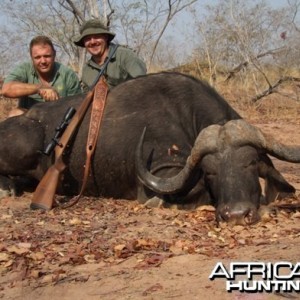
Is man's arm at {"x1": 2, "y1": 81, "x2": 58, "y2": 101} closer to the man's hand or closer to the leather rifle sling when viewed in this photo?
the man's hand

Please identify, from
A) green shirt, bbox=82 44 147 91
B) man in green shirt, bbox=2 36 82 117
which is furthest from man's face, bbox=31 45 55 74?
green shirt, bbox=82 44 147 91

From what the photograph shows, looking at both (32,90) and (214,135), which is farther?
(32,90)

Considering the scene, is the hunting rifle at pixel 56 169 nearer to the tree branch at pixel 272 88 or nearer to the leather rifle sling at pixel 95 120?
the leather rifle sling at pixel 95 120

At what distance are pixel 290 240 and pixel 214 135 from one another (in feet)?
4.34

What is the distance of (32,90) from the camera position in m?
7.09

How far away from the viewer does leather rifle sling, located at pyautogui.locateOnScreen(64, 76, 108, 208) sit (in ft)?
20.0

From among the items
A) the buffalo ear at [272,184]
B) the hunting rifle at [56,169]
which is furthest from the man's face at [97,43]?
the buffalo ear at [272,184]

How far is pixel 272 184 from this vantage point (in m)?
Result: 5.50

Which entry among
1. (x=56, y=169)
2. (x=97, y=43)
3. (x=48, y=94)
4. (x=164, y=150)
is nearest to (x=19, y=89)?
(x=48, y=94)

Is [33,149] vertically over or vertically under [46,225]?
over

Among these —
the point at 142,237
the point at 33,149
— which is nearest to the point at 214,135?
the point at 142,237

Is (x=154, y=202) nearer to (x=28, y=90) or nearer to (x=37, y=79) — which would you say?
(x=28, y=90)

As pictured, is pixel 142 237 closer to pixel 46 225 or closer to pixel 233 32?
pixel 46 225

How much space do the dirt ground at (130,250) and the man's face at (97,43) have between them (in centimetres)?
264
